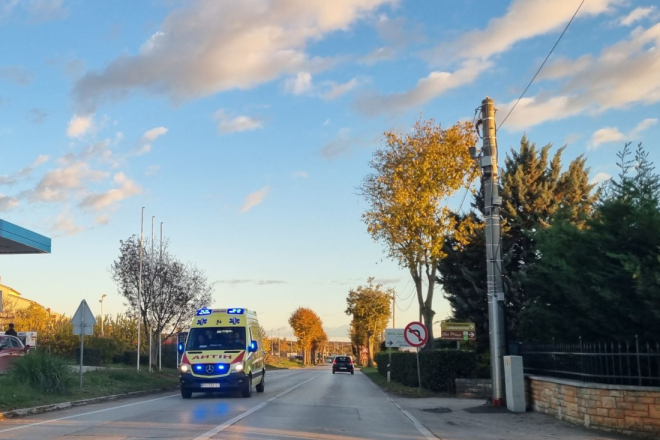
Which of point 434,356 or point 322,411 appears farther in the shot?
point 434,356

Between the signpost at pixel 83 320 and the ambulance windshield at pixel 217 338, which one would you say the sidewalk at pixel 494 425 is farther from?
the signpost at pixel 83 320

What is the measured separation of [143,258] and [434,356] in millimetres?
16709

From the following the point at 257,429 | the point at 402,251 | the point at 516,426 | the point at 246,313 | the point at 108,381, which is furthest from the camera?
the point at 402,251

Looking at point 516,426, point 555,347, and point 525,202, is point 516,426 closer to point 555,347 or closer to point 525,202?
point 555,347

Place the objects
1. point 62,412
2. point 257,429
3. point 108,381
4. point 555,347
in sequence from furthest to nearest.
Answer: point 108,381, point 62,412, point 555,347, point 257,429

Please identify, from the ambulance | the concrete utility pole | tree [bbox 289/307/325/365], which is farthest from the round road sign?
tree [bbox 289/307/325/365]

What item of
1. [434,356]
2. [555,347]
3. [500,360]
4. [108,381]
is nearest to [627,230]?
[555,347]

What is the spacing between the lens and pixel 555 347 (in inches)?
572

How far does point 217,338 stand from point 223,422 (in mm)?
8627

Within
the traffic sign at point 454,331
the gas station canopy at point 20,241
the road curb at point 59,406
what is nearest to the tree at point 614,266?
the traffic sign at point 454,331

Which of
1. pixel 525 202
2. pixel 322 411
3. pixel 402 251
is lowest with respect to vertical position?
pixel 322 411

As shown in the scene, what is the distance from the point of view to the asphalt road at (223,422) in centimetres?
1142

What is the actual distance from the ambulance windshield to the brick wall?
35.6ft

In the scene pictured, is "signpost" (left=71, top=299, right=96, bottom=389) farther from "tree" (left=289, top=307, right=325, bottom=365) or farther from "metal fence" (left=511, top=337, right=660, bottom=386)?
"tree" (left=289, top=307, right=325, bottom=365)
